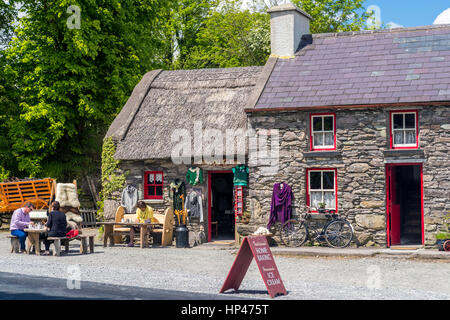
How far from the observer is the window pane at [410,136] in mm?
20344

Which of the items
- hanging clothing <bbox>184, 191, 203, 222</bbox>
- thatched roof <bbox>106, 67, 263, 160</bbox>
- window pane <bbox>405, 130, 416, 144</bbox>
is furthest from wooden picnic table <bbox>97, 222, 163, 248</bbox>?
window pane <bbox>405, 130, 416, 144</bbox>

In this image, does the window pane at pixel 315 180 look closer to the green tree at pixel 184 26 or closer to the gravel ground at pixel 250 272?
the gravel ground at pixel 250 272

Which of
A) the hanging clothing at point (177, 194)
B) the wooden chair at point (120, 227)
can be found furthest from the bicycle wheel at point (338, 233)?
the wooden chair at point (120, 227)

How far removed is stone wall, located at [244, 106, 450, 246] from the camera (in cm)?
1983

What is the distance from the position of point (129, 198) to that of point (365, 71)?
9162 millimetres

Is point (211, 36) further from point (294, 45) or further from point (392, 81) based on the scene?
point (392, 81)

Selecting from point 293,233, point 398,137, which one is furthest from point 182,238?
point 398,137

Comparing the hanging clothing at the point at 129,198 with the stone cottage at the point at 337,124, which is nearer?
the stone cottage at the point at 337,124

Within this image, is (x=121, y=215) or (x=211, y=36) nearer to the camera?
(x=121, y=215)

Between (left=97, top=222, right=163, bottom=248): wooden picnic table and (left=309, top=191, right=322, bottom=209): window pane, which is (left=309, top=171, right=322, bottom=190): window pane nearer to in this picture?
(left=309, top=191, right=322, bottom=209): window pane

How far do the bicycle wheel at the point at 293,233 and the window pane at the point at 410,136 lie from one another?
4145 millimetres
